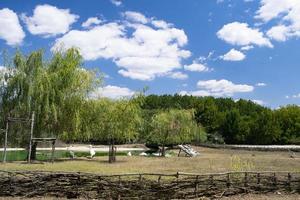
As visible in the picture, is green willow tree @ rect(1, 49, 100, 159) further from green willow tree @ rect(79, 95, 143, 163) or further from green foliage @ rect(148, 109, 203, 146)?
green foliage @ rect(148, 109, 203, 146)

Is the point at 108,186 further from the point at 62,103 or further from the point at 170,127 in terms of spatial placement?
the point at 170,127

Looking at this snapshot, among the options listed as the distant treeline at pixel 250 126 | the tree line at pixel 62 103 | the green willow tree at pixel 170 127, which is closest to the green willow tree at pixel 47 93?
the tree line at pixel 62 103

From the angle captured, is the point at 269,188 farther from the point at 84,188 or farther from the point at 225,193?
the point at 84,188

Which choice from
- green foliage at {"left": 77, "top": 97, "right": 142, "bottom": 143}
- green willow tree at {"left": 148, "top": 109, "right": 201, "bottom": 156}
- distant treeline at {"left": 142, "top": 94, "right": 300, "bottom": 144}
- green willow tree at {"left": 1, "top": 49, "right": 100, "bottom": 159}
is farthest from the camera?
distant treeline at {"left": 142, "top": 94, "right": 300, "bottom": 144}

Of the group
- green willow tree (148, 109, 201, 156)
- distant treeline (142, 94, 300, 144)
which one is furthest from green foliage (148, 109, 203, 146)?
distant treeline (142, 94, 300, 144)

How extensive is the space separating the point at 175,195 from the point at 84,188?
2.46 meters

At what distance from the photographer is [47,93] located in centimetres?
2628

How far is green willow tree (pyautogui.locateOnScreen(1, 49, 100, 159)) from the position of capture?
26.3 m

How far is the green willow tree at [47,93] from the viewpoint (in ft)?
86.3

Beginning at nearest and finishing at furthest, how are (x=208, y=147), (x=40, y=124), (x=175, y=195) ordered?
(x=175, y=195) < (x=40, y=124) < (x=208, y=147)

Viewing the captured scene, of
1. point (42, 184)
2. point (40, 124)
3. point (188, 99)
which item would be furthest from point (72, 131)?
point (188, 99)

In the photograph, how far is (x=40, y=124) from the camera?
88.1ft

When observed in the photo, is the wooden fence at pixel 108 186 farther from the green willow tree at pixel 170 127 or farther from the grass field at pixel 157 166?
the green willow tree at pixel 170 127

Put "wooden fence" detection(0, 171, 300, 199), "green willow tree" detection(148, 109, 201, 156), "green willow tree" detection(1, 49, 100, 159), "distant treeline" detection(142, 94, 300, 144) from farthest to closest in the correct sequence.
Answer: "distant treeline" detection(142, 94, 300, 144) < "green willow tree" detection(148, 109, 201, 156) < "green willow tree" detection(1, 49, 100, 159) < "wooden fence" detection(0, 171, 300, 199)
